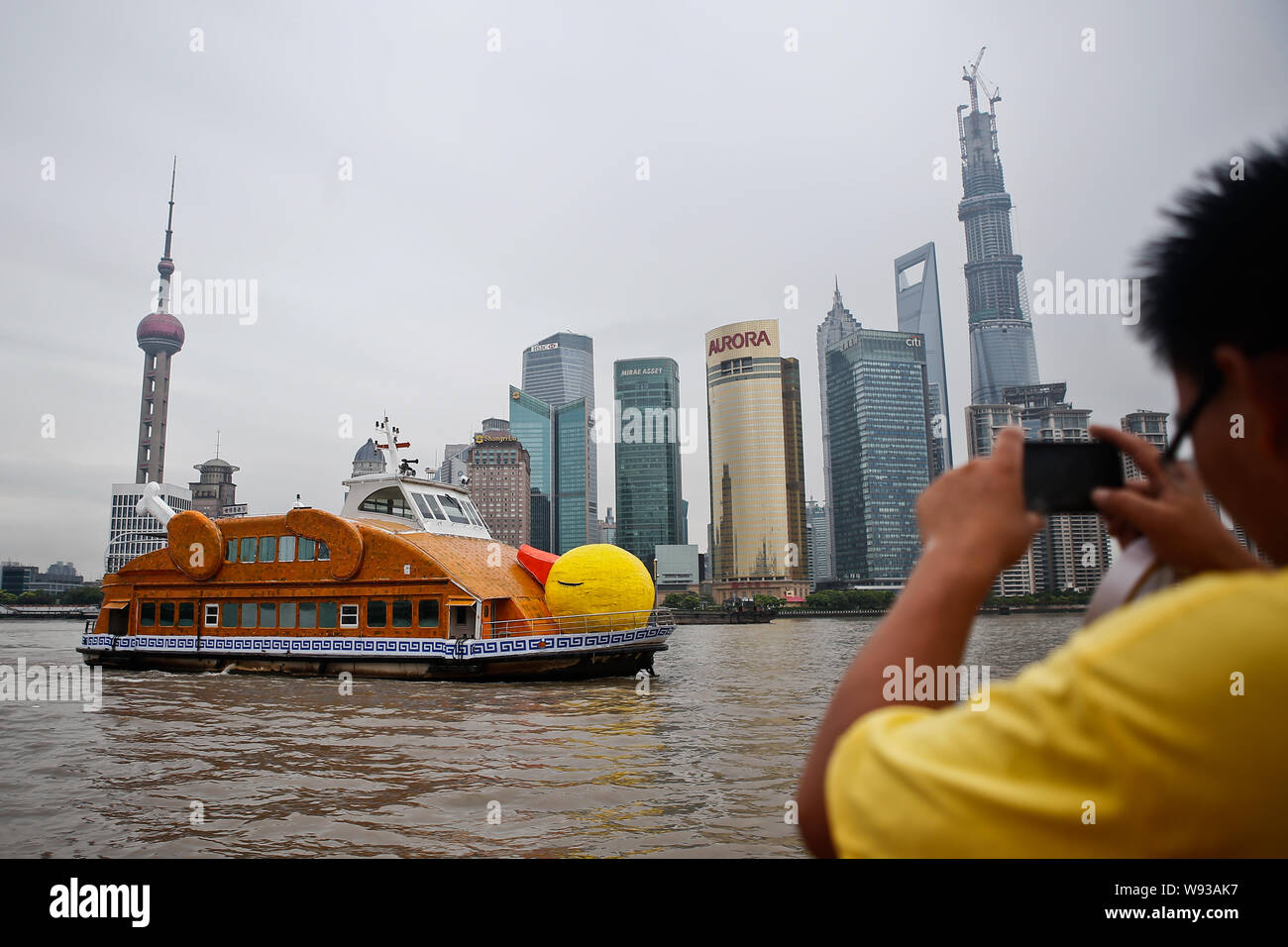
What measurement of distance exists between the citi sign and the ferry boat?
10868 cm

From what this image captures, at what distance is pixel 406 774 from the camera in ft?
29.5

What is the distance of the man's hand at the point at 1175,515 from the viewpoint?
41.9 inches

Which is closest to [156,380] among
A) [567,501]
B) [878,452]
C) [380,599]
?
[567,501]

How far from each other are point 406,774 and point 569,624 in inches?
403

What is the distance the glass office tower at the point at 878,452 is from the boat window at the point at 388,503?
93167 millimetres

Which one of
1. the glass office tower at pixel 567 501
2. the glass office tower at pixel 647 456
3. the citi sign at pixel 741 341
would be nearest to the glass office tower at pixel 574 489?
the glass office tower at pixel 567 501

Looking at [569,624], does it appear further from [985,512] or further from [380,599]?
[985,512]

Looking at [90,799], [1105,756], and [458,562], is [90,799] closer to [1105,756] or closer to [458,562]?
[1105,756]

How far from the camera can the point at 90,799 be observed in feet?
26.7

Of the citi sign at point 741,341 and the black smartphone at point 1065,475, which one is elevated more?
the citi sign at point 741,341

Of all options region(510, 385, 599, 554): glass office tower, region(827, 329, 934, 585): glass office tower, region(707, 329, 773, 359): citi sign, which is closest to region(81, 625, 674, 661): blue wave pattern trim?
region(827, 329, 934, 585): glass office tower

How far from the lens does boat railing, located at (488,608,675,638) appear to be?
19000 mm

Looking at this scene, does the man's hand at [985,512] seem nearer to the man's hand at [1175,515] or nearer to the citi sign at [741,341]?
the man's hand at [1175,515]
